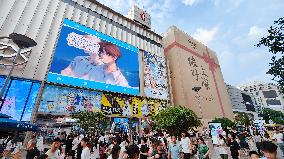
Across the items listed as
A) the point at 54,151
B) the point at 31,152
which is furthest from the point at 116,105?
the point at 54,151

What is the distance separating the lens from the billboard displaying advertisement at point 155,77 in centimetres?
3112

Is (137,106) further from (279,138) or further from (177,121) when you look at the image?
(279,138)

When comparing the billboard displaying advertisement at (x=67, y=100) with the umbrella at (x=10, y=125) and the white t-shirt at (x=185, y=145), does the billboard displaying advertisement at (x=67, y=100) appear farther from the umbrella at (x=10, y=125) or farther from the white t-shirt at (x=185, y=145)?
the white t-shirt at (x=185, y=145)

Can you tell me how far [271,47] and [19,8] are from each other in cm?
2350

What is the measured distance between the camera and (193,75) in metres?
41.9

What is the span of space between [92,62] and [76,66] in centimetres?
225

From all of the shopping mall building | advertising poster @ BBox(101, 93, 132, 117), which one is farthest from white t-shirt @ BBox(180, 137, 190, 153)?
advertising poster @ BBox(101, 93, 132, 117)

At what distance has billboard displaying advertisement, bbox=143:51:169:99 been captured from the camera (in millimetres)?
31120

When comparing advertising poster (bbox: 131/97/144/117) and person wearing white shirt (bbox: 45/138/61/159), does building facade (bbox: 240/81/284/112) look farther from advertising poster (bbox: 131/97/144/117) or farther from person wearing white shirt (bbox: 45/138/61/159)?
person wearing white shirt (bbox: 45/138/61/159)

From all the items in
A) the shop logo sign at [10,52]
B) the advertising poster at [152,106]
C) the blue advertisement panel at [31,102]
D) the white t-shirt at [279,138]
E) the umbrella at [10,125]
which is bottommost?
the white t-shirt at [279,138]

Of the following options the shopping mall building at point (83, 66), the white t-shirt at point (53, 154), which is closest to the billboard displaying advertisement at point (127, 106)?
the shopping mall building at point (83, 66)

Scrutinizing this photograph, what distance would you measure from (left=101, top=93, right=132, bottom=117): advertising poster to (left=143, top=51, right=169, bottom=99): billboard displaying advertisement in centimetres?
435

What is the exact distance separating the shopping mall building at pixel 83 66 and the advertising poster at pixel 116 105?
0.41 feet

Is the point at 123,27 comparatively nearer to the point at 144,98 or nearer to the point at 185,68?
the point at 144,98
